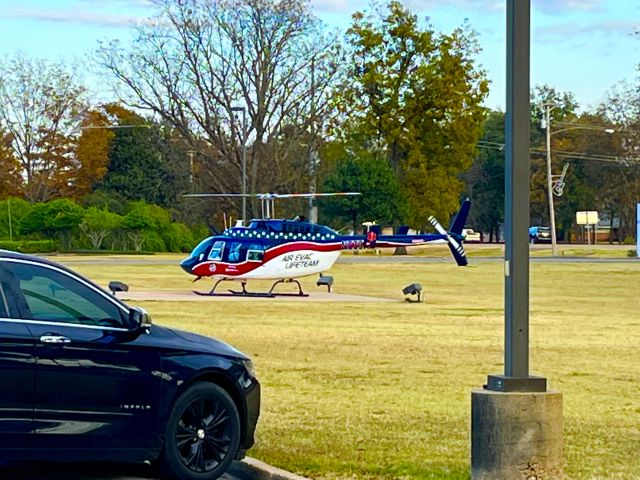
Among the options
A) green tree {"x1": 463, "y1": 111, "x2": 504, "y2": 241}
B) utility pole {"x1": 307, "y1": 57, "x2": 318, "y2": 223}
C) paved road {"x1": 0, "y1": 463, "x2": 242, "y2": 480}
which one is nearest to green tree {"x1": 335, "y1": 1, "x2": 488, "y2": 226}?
utility pole {"x1": 307, "y1": 57, "x2": 318, "y2": 223}

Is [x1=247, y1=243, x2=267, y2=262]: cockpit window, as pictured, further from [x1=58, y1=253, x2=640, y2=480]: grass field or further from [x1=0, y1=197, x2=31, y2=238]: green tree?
[x1=0, y1=197, x2=31, y2=238]: green tree

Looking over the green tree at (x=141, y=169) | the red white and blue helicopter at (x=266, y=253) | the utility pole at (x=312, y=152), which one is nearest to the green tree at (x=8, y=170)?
the green tree at (x=141, y=169)

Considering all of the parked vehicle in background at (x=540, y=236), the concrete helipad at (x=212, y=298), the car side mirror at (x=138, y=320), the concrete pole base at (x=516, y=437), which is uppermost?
the parked vehicle in background at (x=540, y=236)

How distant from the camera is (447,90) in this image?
84188 mm

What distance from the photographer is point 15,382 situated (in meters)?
9.17

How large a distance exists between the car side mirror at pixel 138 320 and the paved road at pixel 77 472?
4.12ft

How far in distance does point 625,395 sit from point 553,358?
4922 millimetres

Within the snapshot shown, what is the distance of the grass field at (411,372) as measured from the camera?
11367 mm

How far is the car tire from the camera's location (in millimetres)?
9984

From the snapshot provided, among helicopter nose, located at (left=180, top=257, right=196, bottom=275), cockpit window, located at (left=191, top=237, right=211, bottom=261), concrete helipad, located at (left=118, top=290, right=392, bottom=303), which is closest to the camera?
concrete helipad, located at (left=118, top=290, right=392, bottom=303)

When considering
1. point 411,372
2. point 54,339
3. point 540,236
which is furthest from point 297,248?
point 540,236

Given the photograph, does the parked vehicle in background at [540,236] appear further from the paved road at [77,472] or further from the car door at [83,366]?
the car door at [83,366]

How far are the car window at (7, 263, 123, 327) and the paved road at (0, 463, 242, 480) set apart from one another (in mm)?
1323

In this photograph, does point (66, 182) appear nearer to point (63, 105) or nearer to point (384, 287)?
point (63, 105)
